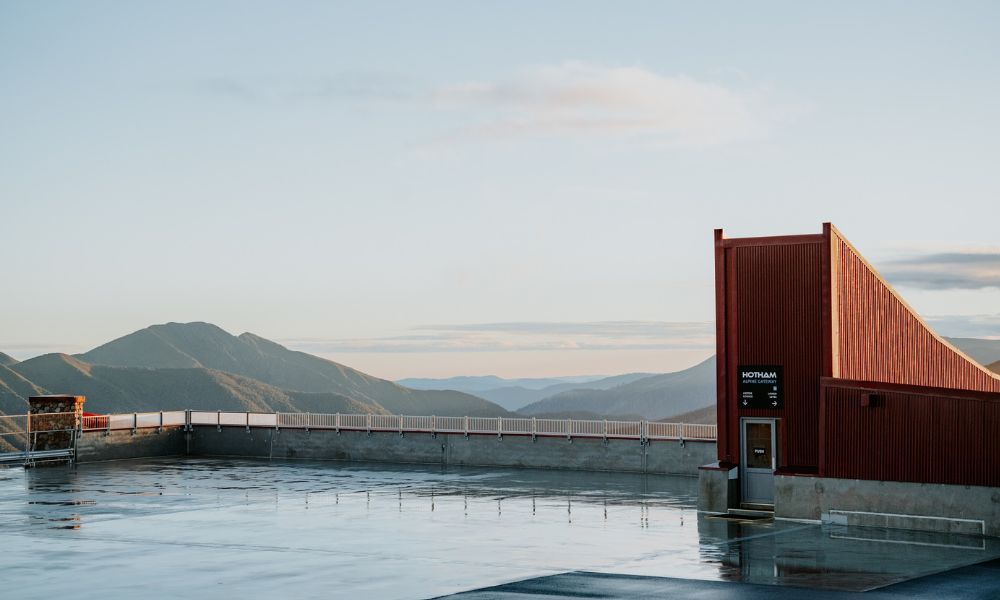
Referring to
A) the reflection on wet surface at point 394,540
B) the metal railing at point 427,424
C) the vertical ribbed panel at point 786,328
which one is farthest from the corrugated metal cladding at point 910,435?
the metal railing at point 427,424

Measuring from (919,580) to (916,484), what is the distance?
7.44 m

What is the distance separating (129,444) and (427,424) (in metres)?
12.3

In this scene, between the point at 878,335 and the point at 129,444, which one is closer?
the point at 878,335

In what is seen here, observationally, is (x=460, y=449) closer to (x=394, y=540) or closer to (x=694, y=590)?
(x=394, y=540)

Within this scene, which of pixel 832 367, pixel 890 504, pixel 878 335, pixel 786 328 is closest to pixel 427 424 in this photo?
pixel 878 335

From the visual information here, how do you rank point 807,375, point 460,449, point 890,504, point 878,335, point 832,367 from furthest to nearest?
point 460,449
point 878,335
point 807,375
point 832,367
point 890,504

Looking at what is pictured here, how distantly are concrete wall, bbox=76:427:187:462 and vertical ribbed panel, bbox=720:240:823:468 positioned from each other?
2782 cm

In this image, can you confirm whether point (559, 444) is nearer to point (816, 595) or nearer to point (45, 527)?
point (45, 527)

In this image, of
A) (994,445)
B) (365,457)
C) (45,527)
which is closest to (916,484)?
(994,445)

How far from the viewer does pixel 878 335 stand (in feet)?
109

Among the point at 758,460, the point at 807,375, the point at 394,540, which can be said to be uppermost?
the point at 807,375

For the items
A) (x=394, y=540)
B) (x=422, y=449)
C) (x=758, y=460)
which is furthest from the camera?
(x=422, y=449)

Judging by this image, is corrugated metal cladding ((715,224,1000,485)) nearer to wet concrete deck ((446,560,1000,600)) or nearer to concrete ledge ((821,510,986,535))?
concrete ledge ((821,510,986,535))

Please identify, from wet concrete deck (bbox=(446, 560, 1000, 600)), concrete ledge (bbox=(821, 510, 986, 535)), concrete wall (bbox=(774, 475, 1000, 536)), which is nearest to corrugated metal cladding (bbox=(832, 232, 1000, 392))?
concrete wall (bbox=(774, 475, 1000, 536))
